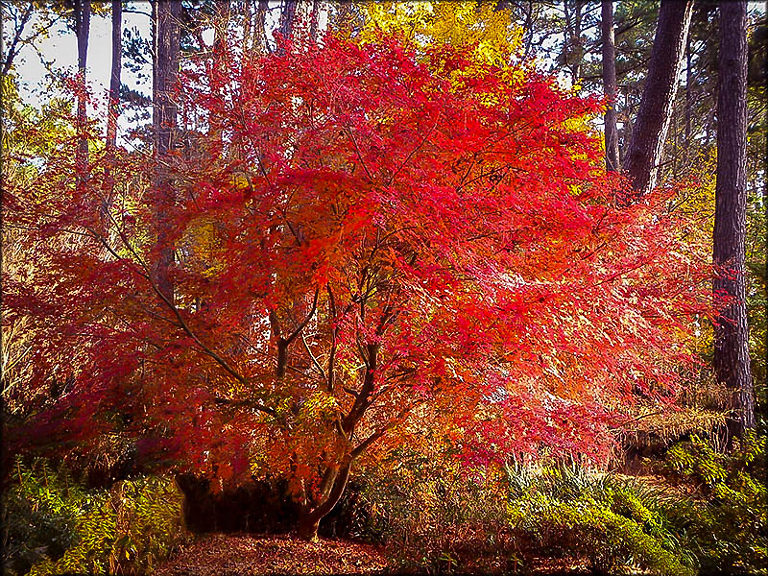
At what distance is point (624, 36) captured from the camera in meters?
16.1

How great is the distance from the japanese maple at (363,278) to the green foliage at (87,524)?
381 mm

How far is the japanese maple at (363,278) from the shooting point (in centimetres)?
A: 340

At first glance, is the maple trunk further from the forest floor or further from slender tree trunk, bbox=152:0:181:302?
slender tree trunk, bbox=152:0:181:302

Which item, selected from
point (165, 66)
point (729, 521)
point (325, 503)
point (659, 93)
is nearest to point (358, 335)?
point (325, 503)

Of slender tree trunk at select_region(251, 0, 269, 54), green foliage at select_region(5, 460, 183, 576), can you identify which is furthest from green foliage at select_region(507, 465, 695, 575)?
slender tree trunk at select_region(251, 0, 269, 54)

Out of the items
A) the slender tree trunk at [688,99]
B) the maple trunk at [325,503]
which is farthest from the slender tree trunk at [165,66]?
the slender tree trunk at [688,99]

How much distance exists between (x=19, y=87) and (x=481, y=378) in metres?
8.67

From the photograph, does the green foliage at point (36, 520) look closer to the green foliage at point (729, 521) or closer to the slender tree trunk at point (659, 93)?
the green foliage at point (729, 521)

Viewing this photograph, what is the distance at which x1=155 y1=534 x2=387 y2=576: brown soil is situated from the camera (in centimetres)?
419

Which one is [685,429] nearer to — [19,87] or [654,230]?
[654,230]

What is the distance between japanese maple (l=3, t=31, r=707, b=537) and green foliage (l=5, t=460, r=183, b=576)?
15.0 inches

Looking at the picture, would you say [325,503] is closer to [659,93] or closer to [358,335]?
[358,335]

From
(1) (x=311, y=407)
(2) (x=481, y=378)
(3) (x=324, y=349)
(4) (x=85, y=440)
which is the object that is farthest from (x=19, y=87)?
(2) (x=481, y=378)

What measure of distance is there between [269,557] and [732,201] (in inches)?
306
